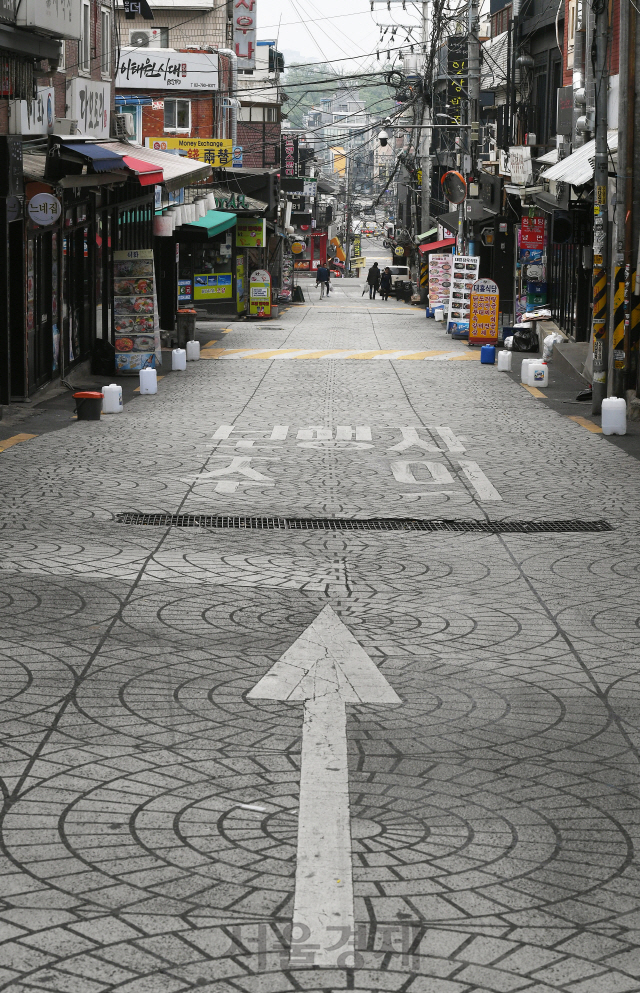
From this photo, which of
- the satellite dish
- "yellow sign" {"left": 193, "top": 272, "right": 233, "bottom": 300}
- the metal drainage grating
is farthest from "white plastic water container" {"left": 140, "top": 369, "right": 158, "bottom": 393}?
"yellow sign" {"left": 193, "top": 272, "right": 233, "bottom": 300}

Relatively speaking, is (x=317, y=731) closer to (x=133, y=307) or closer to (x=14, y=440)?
(x=14, y=440)

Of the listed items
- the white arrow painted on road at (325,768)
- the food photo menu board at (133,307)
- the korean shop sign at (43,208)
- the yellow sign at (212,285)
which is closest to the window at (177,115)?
the yellow sign at (212,285)

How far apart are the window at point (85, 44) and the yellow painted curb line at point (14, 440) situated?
33.6 feet

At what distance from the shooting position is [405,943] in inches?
160

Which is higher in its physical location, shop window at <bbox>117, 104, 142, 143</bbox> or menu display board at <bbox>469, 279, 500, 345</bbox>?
shop window at <bbox>117, 104, 142, 143</bbox>

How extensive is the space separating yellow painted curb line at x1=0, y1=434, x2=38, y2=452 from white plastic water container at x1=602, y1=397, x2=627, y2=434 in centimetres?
735

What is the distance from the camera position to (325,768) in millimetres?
5496

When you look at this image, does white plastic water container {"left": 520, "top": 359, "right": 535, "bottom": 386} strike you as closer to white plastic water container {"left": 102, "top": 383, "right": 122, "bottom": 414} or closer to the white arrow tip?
white plastic water container {"left": 102, "top": 383, "right": 122, "bottom": 414}

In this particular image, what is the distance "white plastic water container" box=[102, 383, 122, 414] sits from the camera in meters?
18.2

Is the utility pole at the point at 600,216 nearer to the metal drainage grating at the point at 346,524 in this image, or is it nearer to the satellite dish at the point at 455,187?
the metal drainage grating at the point at 346,524

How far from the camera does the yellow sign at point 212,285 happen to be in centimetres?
4334

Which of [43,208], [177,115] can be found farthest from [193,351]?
[177,115]

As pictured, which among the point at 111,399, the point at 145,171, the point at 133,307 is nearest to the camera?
the point at 111,399

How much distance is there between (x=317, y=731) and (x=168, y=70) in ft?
141
